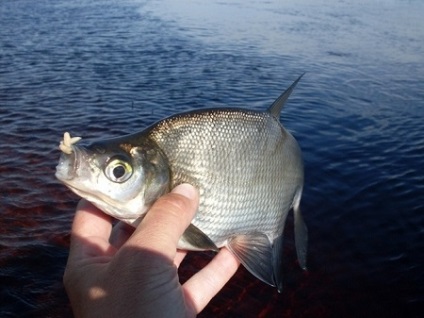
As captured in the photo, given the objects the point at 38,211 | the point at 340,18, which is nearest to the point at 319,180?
the point at 38,211

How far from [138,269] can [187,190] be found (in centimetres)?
76

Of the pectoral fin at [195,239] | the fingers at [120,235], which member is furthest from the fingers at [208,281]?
the fingers at [120,235]

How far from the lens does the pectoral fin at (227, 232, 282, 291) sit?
3479 mm

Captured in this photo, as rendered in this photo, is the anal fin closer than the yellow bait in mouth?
No

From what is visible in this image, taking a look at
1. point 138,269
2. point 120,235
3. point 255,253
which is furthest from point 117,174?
point 255,253

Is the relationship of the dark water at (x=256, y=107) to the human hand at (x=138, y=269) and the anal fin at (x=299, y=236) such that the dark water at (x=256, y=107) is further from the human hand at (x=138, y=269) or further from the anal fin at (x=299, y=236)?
the human hand at (x=138, y=269)

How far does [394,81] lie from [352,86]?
163cm

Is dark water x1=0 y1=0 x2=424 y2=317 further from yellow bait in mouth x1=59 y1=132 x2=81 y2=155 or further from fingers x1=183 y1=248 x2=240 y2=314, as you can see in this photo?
yellow bait in mouth x1=59 y1=132 x2=81 y2=155

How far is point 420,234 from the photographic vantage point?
24.3 ft

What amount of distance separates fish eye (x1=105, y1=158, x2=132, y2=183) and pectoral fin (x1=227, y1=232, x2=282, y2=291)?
105 cm

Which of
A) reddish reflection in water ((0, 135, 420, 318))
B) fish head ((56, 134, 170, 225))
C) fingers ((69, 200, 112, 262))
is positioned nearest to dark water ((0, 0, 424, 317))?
reddish reflection in water ((0, 135, 420, 318))

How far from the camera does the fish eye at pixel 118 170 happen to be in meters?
2.80

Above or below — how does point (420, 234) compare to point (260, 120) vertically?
below

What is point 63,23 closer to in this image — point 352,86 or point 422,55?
point 352,86
